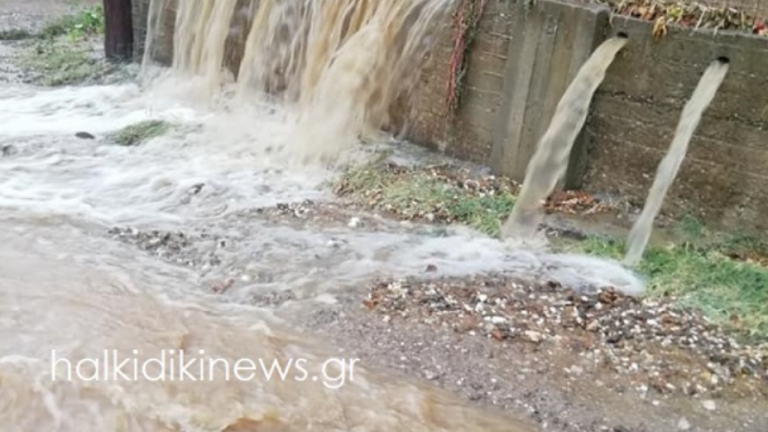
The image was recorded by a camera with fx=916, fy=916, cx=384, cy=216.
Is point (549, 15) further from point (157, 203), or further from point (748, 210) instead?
point (157, 203)

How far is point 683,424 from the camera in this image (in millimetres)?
3926

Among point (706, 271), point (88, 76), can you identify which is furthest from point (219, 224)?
point (88, 76)

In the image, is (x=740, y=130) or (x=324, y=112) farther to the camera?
(x=324, y=112)

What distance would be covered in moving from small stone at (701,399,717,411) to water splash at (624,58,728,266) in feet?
4.80

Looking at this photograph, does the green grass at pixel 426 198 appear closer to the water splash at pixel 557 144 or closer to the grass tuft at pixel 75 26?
the water splash at pixel 557 144

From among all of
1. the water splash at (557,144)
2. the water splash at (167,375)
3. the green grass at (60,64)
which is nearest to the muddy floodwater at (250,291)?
the water splash at (167,375)

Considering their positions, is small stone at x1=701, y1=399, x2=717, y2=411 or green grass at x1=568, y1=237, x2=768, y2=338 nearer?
small stone at x1=701, y1=399, x2=717, y2=411

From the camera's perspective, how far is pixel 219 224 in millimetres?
5949

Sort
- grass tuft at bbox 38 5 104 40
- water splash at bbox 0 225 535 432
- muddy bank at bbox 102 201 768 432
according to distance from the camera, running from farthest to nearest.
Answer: grass tuft at bbox 38 5 104 40, muddy bank at bbox 102 201 768 432, water splash at bbox 0 225 535 432

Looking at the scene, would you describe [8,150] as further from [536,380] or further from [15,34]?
[536,380]

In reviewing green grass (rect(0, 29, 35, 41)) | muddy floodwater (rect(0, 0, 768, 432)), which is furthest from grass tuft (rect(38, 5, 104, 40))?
muddy floodwater (rect(0, 0, 768, 432))

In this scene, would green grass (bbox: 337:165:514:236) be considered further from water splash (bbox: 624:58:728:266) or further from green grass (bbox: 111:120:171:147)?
green grass (bbox: 111:120:171:147)

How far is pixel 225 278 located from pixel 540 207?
2.13 m

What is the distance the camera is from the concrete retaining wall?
5.55m
